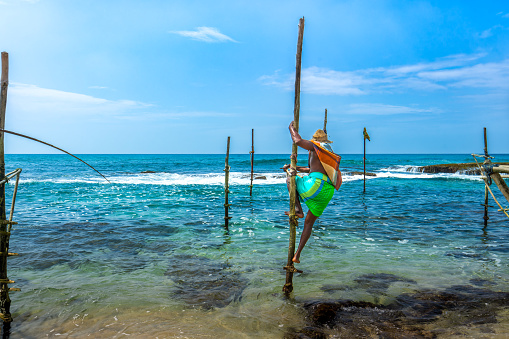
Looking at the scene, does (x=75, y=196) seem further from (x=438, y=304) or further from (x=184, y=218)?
(x=438, y=304)

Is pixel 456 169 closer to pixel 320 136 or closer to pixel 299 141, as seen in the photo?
pixel 320 136

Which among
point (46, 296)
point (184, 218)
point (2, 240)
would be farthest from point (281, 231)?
point (2, 240)

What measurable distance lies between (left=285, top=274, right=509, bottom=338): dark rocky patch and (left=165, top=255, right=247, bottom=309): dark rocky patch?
1408 millimetres

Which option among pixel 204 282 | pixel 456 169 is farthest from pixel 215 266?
pixel 456 169

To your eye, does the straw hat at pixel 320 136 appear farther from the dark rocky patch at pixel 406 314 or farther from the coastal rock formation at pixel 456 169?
the coastal rock formation at pixel 456 169

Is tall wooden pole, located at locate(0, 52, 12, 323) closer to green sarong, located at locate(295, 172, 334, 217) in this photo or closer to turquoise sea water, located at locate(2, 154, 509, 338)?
turquoise sea water, located at locate(2, 154, 509, 338)

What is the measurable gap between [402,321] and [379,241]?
5.18 meters

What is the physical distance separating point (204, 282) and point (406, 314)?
3.58 meters

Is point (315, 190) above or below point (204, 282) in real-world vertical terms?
above

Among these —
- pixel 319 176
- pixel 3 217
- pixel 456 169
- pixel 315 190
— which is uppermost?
pixel 319 176

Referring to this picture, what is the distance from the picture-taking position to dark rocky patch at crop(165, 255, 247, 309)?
5.62 meters

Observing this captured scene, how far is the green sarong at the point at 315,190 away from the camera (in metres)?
5.06

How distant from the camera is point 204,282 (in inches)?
253

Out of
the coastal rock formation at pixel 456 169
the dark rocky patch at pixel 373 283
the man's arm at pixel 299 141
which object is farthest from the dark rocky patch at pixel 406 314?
the coastal rock formation at pixel 456 169
